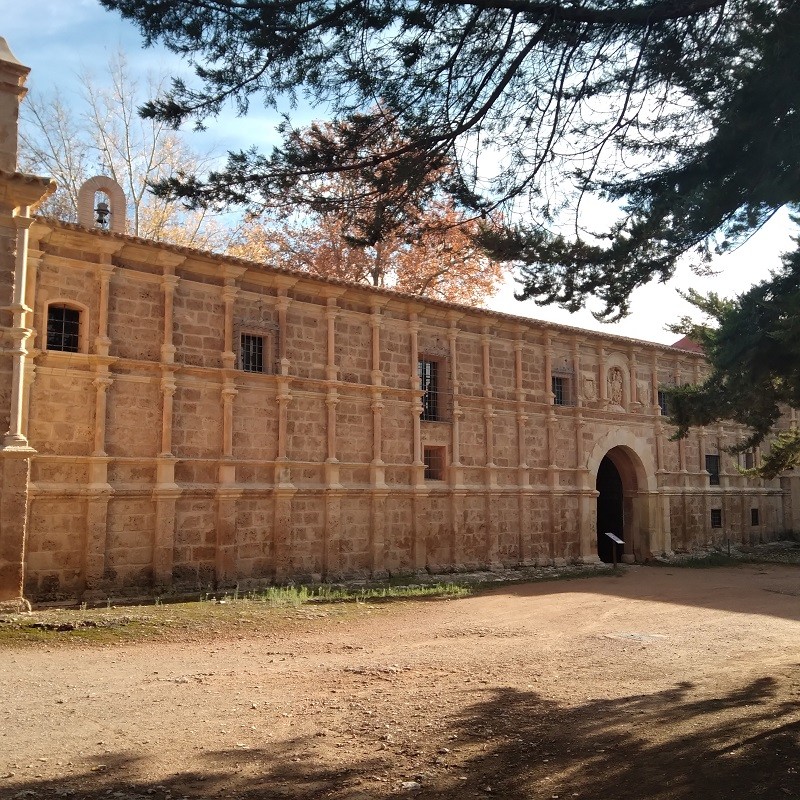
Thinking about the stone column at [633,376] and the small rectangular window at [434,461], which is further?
the stone column at [633,376]

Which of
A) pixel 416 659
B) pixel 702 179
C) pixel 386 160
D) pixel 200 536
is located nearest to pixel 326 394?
pixel 200 536

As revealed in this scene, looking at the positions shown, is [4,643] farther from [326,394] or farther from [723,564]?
[723,564]

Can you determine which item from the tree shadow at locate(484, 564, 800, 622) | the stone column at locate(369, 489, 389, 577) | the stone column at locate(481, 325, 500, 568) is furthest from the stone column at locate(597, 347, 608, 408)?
the stone column at locate(369, 489, 389, 577)

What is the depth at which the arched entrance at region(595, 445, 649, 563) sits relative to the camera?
24578mm

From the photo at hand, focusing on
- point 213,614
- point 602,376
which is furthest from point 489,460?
point 213,614

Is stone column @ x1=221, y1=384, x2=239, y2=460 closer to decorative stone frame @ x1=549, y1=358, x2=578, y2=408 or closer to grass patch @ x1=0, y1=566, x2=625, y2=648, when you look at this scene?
grass patch @ x1=0, y1=566, x2=625, y2=648

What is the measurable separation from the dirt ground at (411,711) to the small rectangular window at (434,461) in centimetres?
691

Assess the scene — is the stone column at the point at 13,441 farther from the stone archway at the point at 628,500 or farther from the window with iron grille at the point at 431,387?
the stone archway at the point at 628,500

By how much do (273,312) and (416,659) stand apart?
910cm

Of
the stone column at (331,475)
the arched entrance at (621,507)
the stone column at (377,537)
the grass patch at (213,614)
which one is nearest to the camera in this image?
the grass patch at (213,614)

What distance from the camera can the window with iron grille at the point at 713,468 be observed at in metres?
27.4

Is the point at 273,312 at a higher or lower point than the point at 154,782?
higher

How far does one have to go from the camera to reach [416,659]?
32.3 ft

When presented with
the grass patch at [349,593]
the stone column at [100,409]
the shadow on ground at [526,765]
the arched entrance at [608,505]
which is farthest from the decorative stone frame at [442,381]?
the shadow on ground at [526,765]
